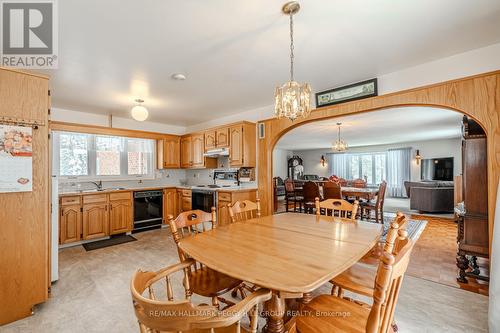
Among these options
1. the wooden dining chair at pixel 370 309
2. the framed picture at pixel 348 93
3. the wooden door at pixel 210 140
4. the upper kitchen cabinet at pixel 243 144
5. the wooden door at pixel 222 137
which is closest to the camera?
the wooden dining chair at pixel 370 309

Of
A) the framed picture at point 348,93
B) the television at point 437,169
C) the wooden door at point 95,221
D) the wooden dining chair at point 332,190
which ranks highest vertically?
the framed picture at point 348,93

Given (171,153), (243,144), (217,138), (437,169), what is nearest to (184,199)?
(171,153)

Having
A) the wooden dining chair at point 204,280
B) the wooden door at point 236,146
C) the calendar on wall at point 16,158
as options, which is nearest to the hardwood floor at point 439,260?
the wooden dining chair at point 204,280

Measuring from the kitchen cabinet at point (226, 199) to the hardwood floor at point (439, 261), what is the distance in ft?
8.66

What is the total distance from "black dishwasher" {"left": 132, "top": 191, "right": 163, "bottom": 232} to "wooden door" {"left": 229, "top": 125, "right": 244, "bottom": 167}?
6.11 feet

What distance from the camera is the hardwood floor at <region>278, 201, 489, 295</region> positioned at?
2510 millimetres

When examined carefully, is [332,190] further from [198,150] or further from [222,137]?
[198,150]

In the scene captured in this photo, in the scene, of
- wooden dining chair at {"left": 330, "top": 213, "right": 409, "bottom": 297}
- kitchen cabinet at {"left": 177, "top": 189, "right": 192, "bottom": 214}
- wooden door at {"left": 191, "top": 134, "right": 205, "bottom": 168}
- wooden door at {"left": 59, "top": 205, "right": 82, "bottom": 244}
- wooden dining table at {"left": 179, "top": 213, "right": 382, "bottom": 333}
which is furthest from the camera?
wooden door at {"left": 191, "top": 134, "right": 205, "bottom": 168}

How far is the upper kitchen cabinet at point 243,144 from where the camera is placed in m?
4.26

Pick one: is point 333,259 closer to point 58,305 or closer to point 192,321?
point 192,321

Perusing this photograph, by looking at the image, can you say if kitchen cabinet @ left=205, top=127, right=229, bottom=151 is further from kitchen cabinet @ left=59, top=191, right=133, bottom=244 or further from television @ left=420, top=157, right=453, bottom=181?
television @ left=420, top=157, right=453, bottom=181

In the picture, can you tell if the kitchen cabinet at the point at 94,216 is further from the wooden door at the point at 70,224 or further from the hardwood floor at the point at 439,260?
the hardwood floor at the point at 439,260

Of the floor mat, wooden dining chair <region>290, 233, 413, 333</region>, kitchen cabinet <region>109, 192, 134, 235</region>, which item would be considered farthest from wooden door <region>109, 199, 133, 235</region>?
wooden dining chair <region>290, 233, 413, 333</region>

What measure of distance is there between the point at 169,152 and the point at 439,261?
5.37 metres
